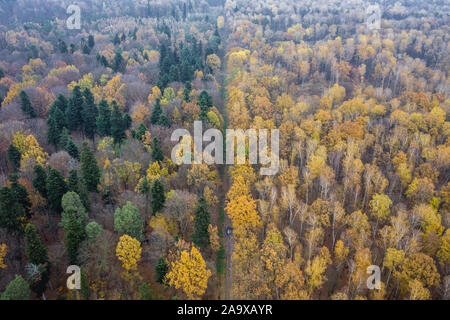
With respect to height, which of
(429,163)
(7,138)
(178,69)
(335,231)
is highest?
(178,69)

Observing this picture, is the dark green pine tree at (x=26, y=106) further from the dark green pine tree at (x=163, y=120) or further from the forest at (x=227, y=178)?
the dark green pine tree at (x=163, y=120)

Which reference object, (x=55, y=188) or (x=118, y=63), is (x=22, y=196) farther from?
(x=118, y=63)

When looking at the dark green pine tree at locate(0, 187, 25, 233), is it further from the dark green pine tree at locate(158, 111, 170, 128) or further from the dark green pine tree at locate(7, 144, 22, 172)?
the dark green pine tree at locate(158, 111, 170, 128)

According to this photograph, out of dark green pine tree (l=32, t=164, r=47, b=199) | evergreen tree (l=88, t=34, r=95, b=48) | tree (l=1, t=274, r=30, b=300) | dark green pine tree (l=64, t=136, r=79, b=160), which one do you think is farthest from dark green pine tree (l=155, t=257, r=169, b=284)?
evergreen tree (l=88, t=34, r=95, b=48)

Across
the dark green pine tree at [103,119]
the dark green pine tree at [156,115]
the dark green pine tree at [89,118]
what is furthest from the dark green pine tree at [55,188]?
the dark green pine tree at [156,115]

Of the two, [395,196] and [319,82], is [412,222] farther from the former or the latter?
[319,82]

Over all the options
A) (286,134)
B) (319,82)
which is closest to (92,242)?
(286,134)
